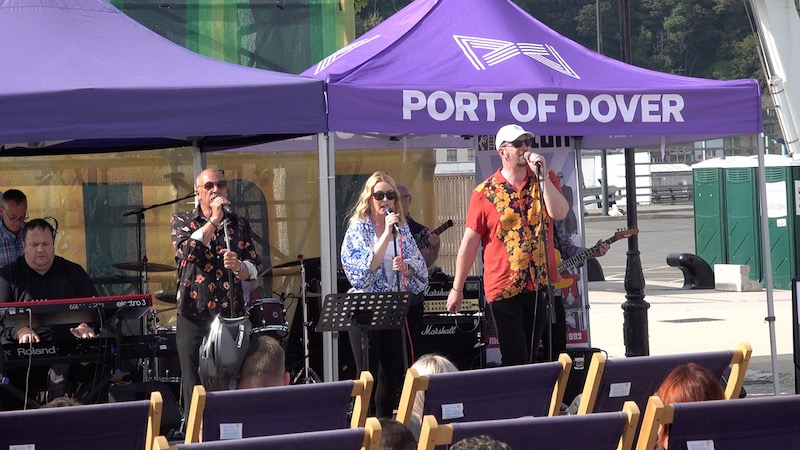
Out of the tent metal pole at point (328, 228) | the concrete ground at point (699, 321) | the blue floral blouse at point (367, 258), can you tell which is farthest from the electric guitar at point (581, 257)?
the tent metal pole at point (328, 228)

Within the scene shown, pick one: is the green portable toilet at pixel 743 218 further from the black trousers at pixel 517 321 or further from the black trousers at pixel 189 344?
the black trousers at pixel 189 344

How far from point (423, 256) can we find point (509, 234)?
5.23 ft

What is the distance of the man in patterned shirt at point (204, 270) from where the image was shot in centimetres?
704

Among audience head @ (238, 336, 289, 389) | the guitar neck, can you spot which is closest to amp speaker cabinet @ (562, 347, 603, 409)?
the guitar neck

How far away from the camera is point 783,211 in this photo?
1745 cm

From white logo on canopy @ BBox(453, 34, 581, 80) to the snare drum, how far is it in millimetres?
2055

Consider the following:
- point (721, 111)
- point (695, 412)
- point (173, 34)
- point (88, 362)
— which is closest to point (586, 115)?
point (721, 111)

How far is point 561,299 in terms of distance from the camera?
28.8 feet

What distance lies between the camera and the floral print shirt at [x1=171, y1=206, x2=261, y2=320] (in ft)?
23.4

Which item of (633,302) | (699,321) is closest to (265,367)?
(633,302)

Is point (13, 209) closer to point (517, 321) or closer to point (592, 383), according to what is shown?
point (517, 321)

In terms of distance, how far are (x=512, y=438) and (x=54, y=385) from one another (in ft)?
16.1

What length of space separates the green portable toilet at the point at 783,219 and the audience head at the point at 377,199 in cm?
1096

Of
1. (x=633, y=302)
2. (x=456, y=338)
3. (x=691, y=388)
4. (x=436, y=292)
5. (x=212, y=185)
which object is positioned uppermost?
(x=212, y=185)
